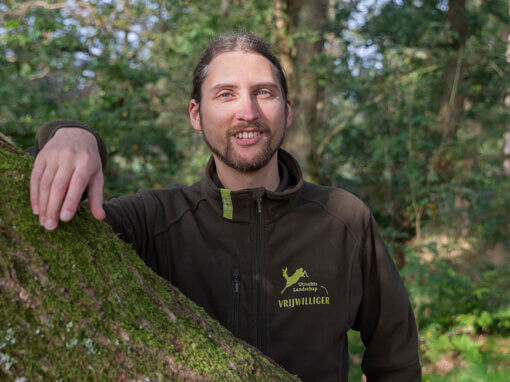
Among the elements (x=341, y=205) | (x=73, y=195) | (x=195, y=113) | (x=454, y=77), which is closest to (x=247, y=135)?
(x=195, y=113)

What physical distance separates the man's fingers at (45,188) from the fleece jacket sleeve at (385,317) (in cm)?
155

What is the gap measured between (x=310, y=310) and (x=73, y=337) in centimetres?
125

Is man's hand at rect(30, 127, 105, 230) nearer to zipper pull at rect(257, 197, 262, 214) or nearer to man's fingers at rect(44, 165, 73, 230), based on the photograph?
man's fingers at rect(44, 165, 73, 230)

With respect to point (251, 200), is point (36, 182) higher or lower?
higher

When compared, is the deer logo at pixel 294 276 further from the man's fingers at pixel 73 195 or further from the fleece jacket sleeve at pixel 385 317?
the man's fingers at pixel 73 195

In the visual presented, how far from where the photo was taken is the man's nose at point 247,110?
7.34ft

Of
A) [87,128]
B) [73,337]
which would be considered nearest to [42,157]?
[87,128]

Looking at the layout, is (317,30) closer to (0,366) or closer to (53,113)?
(53,113)

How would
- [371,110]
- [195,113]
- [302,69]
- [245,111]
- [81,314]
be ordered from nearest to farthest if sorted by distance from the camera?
[81,314] → [245,111] → [195,113] → [371,110] → [302,69]

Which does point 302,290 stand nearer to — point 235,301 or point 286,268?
point 286,268

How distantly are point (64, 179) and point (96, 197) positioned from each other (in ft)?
0.41

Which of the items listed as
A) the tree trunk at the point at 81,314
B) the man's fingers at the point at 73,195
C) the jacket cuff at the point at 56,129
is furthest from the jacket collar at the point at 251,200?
the man's fingers at the point at 73,195

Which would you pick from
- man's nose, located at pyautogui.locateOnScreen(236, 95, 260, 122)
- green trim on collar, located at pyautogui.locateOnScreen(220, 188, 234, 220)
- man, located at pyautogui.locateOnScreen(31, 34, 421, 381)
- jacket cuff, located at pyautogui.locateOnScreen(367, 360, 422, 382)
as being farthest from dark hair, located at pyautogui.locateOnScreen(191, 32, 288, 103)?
jacket cuff, located at pyautogui.locateOnScreen(367, 360, 422, 382)

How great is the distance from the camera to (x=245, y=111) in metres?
2.24
